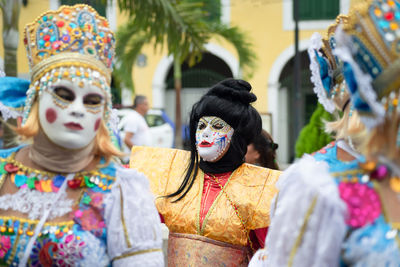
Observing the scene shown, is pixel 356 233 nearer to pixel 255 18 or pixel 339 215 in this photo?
pixel 339 215

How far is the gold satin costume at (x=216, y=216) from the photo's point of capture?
3.40 meters

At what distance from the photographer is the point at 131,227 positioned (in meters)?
2.48

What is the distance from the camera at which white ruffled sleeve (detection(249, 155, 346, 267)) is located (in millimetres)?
2018

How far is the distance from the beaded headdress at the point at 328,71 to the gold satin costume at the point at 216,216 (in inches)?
25.9

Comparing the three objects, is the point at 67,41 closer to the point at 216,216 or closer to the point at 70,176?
the point at 70,176

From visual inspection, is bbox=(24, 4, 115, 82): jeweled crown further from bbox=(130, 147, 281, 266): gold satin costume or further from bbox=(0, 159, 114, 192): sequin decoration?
bbox=(130, 147, 281, 266): gold satin costume

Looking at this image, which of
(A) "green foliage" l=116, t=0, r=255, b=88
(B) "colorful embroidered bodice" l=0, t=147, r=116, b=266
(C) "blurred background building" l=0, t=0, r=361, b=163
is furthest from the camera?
(C) "blurred background building" l=0, t=0, r=361, b=163

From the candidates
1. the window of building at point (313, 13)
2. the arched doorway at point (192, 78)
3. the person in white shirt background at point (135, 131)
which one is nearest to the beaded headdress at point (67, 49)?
the person in white shirt background at point (135, 131)

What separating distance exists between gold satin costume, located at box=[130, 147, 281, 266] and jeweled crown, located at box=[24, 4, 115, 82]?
3.72ft

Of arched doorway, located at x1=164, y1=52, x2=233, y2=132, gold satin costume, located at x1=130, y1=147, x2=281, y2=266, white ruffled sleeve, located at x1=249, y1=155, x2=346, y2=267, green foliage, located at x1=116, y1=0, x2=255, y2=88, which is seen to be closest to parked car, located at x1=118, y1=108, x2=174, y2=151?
arched doorway, located at x1=164, y1=52, x2=233, y2=132

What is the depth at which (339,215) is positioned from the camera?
2.01m

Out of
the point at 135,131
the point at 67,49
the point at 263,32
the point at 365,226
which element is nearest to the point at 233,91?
the point at 67,49

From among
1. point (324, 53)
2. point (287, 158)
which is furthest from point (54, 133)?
point (287, 158)

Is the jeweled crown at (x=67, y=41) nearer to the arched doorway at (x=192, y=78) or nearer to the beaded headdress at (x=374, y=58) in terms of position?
the beaded headdress at (x=374, y=58)
